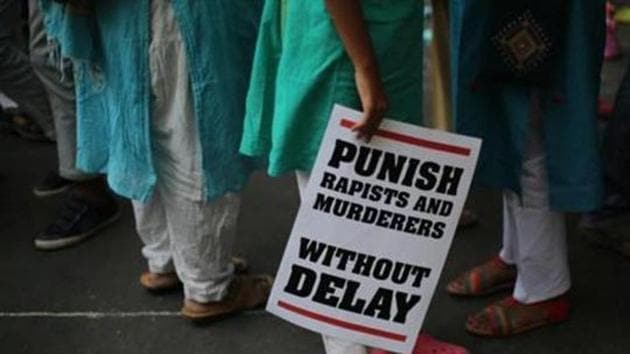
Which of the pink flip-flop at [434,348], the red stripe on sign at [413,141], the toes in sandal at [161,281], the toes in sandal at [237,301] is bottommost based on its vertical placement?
the toes in sandal at [161,281]

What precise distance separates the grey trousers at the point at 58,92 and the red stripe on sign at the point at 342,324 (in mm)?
1575

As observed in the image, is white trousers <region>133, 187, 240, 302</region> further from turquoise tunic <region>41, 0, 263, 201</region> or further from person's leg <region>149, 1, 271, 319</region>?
turquoise tunic <region>41, 0, 263, 201</region>

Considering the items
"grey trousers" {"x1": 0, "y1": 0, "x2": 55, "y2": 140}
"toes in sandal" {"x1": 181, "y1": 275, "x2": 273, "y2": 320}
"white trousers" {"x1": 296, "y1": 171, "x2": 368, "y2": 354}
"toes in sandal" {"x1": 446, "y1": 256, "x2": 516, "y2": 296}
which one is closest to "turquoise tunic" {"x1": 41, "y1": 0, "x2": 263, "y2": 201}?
"white trousers" {"x1": 296, "y1": 171, "x2": 368, "y2": 354}

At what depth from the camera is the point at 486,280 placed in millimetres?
2639

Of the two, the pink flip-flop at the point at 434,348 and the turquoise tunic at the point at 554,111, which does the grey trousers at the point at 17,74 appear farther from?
the turquoise tunic at the point at 554,111

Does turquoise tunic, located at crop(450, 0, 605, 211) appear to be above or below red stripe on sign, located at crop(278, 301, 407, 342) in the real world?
above

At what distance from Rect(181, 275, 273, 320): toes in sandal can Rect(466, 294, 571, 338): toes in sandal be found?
0.72m

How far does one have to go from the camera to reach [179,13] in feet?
6.75

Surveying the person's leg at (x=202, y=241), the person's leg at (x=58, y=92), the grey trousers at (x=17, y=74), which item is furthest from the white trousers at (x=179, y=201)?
the grey trousers at (x=17, y=74)

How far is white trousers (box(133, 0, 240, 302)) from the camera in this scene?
6.98 ft

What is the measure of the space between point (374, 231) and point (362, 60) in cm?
41

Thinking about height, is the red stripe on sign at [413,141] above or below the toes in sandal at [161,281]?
above

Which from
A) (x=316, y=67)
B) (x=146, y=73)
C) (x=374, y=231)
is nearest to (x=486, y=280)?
(x=374, y=231)

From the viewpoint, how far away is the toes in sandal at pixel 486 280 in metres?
2.64
